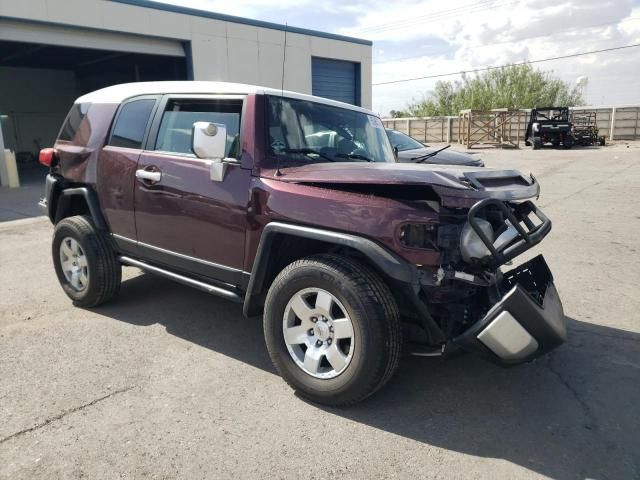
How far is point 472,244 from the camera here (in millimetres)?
2869

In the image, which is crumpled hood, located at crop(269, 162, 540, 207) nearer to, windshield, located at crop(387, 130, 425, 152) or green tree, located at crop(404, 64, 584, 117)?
windshield, located at crop(387, 130, 425, 152)

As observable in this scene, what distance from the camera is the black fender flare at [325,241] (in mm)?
2773

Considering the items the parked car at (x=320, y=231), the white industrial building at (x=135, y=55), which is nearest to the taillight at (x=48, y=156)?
the parked car at (x=320, y=231)

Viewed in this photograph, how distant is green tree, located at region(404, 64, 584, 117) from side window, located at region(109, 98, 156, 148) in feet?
174

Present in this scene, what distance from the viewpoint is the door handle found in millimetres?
3852

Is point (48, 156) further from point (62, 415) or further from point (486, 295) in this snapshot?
point (486, 295)

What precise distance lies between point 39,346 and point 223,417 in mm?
1834

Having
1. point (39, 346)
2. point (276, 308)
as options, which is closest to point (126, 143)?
point (39, 346)

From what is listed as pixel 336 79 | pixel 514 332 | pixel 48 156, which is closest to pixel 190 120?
pixel 48 156

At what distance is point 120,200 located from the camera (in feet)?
13.9

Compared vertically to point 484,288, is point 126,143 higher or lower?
higher

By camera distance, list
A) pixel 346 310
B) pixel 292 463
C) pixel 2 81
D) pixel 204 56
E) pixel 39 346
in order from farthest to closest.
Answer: pixel 2 81 < pixel 204 56 < pixel 39 346 < pixel 346 310 < pixel 292 463

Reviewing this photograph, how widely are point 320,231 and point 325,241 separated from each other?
67mm

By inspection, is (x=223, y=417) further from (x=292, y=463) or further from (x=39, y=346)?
(x=39, y=346)
